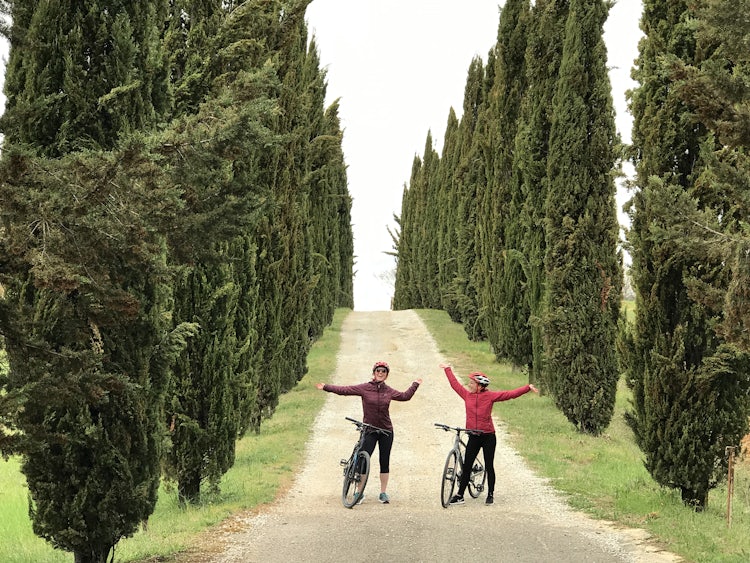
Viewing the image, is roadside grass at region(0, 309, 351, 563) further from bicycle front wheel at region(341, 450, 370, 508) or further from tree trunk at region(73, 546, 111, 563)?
bicycle front wheel at region(341, 450, 370, 508)

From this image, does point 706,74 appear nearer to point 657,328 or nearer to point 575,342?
point 657,328

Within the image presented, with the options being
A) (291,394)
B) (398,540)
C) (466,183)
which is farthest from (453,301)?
(398,540)

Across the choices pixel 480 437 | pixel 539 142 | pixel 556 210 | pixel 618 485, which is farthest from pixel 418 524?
pixel 539 142

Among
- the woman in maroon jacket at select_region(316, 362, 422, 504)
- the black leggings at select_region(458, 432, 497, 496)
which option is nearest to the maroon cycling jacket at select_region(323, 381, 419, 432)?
the woman in maroon jacket at select_region(316, 362, 422, 504)

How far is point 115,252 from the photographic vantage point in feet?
19.9

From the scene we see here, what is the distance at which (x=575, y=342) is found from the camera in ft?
56.4

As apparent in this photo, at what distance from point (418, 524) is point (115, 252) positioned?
4.99 m

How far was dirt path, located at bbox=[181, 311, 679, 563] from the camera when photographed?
8.16m

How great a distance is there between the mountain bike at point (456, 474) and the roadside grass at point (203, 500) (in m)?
2.28

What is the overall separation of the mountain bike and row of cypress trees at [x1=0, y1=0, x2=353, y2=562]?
2.80 m

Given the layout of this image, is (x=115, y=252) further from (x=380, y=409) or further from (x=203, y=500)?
(x=203, y=500)

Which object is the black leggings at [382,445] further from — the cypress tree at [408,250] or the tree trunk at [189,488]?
the cypress tree at [408,250]

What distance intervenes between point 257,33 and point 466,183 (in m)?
22.6

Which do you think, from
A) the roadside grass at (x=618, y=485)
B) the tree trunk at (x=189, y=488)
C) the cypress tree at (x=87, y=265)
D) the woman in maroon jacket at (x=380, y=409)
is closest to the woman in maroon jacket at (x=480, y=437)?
the woman in maroon jacket at (x=380, y=409)
